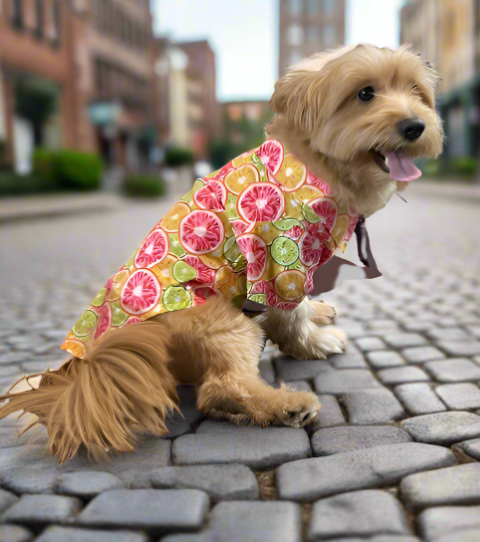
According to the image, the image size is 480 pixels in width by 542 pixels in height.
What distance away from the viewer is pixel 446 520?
59.0 inches

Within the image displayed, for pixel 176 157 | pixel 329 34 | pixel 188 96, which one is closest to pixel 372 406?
pixel 176 157

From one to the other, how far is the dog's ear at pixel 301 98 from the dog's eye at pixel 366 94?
16cm

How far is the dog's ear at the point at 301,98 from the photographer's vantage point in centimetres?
229

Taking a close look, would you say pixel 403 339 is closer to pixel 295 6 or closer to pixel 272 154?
pixel 272 154

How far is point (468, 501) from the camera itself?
1.60m

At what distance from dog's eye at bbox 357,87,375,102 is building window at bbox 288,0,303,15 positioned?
85.1m

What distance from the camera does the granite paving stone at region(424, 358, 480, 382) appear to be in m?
2.65

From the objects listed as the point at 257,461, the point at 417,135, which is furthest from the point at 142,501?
the point at 417,135

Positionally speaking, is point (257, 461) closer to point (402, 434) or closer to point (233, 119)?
point (402, 434)

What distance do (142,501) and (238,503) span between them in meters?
0.29

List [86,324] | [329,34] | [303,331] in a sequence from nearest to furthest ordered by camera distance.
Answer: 1. [86,324]
2. [303,331]
3. [329,34]

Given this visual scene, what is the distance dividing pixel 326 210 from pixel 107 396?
120cm

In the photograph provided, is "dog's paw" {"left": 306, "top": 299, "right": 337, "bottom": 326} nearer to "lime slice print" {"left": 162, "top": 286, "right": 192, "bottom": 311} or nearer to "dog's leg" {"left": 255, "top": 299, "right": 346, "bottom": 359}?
"dog's leg" {"left": 255, "top": 299, "right": 346, "bottom": 359}

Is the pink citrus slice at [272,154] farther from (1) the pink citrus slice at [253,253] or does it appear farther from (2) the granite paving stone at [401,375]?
(2) the granite paving stone at [401,375]
